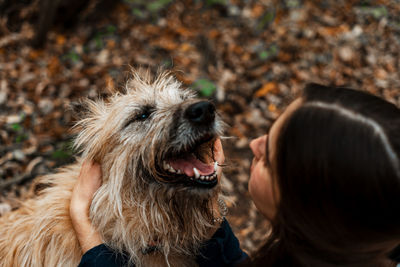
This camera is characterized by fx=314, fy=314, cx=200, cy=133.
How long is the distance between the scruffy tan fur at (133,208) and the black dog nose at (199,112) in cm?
7

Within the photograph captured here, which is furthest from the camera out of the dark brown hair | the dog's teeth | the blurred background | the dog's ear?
the blurred background

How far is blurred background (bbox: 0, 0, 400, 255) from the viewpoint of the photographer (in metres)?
4.65

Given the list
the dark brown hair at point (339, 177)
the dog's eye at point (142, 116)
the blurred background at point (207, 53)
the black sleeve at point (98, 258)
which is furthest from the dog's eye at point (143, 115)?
the blurred background at point (207, 53)

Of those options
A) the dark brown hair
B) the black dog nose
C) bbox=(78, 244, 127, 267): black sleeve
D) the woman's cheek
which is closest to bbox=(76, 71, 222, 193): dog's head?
the black dog nose

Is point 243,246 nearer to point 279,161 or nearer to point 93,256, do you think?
point 93,256

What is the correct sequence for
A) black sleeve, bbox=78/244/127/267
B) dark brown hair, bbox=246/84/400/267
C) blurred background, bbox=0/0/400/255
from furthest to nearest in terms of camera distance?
blurred background, bbox=0/0/400/255 < black sleeve, bbox=78/244/127/267 < dark brown hair, bbox=246/84/400/267

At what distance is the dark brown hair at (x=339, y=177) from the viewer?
136 centimetres

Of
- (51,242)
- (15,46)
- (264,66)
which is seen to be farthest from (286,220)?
(15,46)

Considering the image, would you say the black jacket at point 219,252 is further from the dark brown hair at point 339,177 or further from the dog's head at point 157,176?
the dark brown hair at point 339,177

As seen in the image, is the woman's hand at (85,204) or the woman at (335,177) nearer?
the woman at (335,177)

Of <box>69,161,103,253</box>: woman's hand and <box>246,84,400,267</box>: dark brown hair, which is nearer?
<box>246,84,400,267</box>: dark brown hair

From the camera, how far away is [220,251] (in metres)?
2.33

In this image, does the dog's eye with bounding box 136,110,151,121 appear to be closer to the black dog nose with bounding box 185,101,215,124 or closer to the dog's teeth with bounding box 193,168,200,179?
the black dog nose with bounding box 185,101,215,124

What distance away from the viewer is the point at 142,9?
5781 mm
